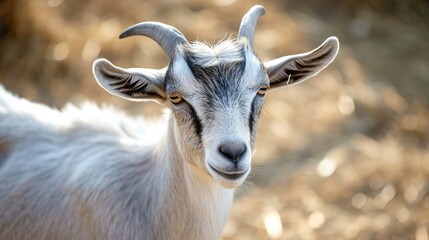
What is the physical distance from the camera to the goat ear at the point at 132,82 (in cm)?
418

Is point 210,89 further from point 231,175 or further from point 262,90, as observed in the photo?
point 231,175

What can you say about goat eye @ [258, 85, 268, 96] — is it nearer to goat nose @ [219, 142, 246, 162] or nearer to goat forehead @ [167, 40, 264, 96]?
goat forehead @ [167, 40, 264, 96]

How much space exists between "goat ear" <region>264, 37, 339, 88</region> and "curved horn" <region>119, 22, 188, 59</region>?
51 cm

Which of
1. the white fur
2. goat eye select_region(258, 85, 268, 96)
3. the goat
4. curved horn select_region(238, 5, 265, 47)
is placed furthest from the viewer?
the white fur

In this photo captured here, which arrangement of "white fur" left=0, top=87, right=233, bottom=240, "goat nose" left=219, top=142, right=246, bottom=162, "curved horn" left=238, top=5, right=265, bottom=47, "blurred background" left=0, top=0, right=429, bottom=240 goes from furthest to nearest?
1. "blurred background" left=0, top=0, right=429, bottom=240
2. "white fur" left=0, top=87, right=233, bottom=240
3. "curved horn" left=238, top=5, right=265, bottom=47
4. "goat nose" left=219, top=142, right=246, bottom=162

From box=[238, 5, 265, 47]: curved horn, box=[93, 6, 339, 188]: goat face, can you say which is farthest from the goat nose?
box=[238, 5, 265, 47]: curved horn

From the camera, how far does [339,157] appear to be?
25.0 ft

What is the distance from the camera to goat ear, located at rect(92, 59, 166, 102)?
4180 millimetres

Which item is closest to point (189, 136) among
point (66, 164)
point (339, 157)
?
point (66, 164)

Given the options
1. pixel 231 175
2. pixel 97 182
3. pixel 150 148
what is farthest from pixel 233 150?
pixel 97 182

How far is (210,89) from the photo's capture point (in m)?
4.05

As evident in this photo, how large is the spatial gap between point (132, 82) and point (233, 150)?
759 millimetres

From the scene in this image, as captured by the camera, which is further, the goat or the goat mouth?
the goat

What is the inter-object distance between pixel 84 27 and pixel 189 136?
5571mm
